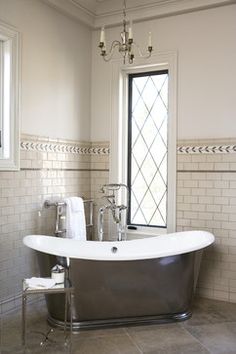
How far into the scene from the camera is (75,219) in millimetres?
4082

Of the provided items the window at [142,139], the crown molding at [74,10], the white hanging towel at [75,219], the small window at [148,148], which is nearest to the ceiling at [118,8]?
the crown molding at [74,10]

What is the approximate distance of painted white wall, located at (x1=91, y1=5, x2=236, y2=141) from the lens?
155 inches

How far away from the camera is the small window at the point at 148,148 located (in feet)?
14.6

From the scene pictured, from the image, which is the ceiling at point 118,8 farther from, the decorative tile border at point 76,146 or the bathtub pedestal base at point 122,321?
the bathtub pedestal base at point 122,321

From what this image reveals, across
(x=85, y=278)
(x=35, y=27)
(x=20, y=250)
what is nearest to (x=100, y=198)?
(x=20, y=250)

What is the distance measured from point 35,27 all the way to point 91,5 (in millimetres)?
875

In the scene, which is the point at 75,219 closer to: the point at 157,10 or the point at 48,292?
the point at 48,292

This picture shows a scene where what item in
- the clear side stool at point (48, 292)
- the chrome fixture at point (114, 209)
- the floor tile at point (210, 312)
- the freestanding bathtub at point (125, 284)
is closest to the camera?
the clear side stool at point (48, 292)

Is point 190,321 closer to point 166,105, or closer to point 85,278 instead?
point 85,278

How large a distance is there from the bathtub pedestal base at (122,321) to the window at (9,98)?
4.89 feet

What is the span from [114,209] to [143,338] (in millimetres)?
1534

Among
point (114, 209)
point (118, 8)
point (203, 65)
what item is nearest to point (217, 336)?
point (114, 209)

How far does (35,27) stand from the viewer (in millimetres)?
3883

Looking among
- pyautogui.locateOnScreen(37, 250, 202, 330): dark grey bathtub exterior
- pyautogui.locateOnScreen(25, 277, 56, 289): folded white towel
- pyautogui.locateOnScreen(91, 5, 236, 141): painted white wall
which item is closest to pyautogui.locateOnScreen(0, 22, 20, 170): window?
pyautogui.locateOnScreen(37, 250, 202, 330): dark grey bathtub exterior
